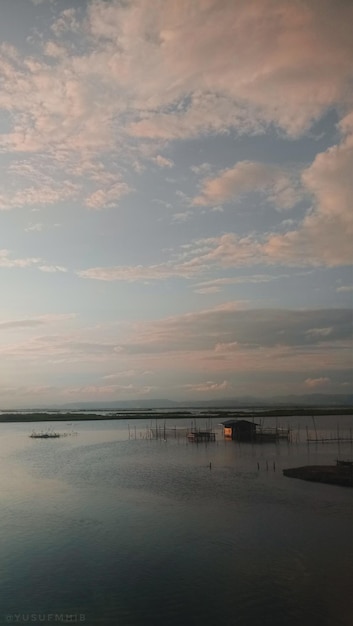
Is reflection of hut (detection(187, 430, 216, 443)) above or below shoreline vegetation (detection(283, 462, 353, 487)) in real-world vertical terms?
below

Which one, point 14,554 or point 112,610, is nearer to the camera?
point 112,610

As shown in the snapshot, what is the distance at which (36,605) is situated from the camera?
16344mm

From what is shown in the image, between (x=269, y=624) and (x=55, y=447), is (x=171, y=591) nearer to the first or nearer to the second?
(x=269, y=624)

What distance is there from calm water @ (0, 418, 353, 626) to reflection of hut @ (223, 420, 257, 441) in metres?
32.6

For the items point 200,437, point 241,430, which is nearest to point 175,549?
point 200,437

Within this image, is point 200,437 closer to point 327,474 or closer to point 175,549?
point 327,474

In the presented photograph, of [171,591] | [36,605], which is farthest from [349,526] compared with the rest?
[36,605]

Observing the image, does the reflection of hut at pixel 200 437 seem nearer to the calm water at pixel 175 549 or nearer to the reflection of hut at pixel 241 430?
the reflection of hut at pixel 241 430

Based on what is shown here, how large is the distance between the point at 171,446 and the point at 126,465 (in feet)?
70.1

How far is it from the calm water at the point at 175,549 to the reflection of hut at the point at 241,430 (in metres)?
32.6

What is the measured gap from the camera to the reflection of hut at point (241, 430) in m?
76.6

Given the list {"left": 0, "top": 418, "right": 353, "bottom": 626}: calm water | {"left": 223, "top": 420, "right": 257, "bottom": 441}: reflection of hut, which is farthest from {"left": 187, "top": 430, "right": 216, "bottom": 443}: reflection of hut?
{"left": 0, "top": 418, "right": 353, "bottom": 626}: calm water

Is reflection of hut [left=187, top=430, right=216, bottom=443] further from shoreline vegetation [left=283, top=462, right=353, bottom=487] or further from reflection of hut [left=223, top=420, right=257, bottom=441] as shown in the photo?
shoreline vegetation [left=283, top=462, right=353, bottom=487]

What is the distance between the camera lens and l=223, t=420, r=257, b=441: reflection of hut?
7662 centimetres
